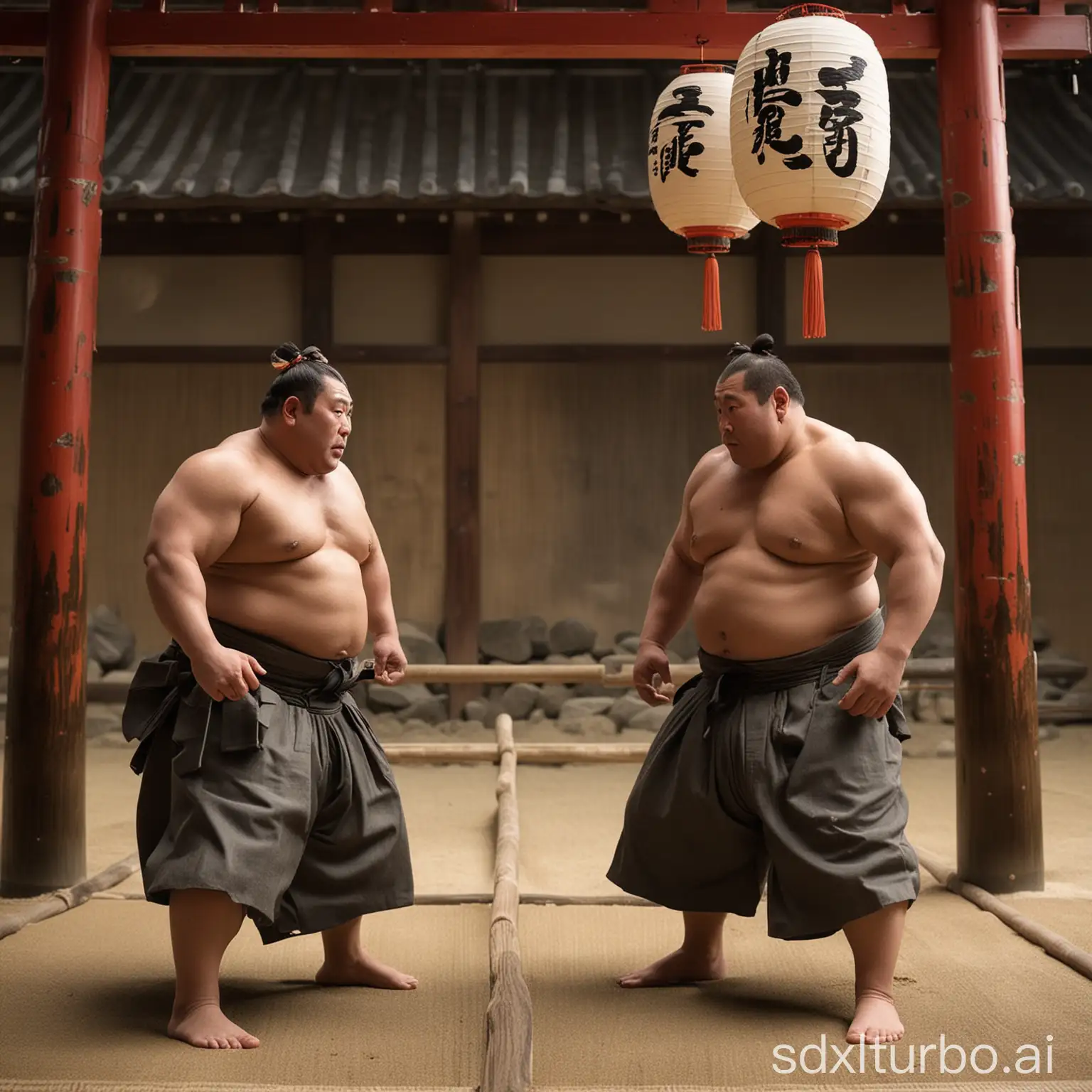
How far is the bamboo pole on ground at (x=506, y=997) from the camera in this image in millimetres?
2295

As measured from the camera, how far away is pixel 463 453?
22.9 ft

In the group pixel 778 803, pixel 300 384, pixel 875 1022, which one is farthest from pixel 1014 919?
pixel 300 384

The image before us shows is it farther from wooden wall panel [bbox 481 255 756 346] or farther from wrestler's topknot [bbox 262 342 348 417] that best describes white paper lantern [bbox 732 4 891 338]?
wooden wall panel [bbox 481 255 756 346]

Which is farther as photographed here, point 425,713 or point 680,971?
point 425,713

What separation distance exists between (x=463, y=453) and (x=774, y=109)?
3.80 meters

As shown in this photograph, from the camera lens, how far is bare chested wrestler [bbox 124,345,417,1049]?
104 inches

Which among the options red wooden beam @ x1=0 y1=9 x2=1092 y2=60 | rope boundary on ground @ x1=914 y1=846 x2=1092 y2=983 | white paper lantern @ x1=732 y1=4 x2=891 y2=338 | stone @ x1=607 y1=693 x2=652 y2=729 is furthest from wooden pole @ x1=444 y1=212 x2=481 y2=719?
white paper lantern @ x1=732 y1=4 x2=891 y2=338

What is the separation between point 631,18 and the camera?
411 cm

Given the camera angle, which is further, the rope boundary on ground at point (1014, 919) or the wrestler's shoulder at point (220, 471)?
the rope boundary on ground at point (1014, 919)

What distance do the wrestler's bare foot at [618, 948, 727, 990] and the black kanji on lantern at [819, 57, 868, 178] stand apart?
2.02m

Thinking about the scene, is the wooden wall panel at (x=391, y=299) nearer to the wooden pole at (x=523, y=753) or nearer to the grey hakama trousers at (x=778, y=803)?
the wooden pole at (x=523, y=753)

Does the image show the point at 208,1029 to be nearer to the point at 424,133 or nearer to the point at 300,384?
the point at 300,384

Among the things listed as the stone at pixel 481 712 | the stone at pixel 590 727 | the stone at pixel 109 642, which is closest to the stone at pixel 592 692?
the stone at pixel 590 727

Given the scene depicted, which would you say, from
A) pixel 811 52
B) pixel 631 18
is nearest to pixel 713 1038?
pixel 811 52
